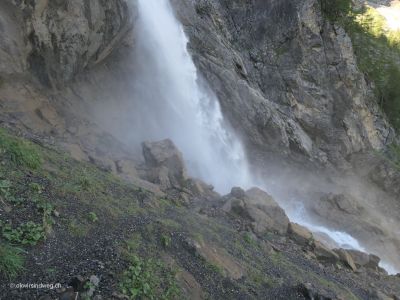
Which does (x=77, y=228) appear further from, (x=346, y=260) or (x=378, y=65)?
(x=378, y=65)

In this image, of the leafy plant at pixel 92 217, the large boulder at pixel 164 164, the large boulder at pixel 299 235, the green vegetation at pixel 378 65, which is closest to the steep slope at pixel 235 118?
the leafy plant at pixel 92 217

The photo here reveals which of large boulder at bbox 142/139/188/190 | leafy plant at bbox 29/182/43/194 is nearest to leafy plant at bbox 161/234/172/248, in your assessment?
leafy plant at bbox 29/182/43/194

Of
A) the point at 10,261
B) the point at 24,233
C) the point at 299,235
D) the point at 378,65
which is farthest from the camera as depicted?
the point at 378,65

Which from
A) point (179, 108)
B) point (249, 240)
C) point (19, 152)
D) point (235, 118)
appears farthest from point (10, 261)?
point (235, 118)

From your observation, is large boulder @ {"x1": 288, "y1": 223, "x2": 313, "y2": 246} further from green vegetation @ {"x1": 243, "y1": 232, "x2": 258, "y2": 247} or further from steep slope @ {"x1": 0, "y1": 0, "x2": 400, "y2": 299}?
green vegetation @ {"x1": 243, "y1": 232, "x2": 258, "y2": 247}

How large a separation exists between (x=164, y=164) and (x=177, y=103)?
23.4 ft

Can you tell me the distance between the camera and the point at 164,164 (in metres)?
15.6

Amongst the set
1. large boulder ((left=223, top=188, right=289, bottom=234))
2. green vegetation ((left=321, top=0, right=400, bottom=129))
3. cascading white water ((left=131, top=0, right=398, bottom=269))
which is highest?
green vegetation ((left=321, top=0, right=400, bottom=129))

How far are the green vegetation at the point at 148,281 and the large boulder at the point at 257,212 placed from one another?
6092 mm

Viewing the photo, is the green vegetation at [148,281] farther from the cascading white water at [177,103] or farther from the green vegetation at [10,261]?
the cascading white water at [177,103]

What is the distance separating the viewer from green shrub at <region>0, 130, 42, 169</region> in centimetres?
934

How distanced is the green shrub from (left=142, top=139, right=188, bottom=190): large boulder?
17.4 ft

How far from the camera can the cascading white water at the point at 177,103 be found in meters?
21.0

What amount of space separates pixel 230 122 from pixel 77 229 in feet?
55.6
